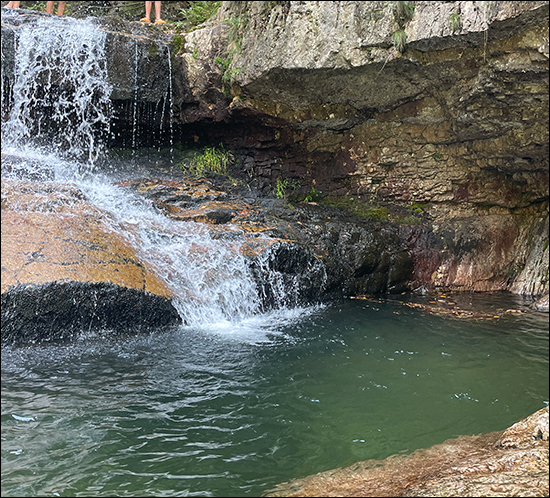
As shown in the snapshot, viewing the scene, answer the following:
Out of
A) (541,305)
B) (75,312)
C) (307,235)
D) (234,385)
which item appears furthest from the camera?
(307,235)

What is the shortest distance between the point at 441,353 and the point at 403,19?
12.8 feet

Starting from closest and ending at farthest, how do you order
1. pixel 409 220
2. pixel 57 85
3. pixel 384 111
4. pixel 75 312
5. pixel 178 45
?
pixel 75 312, pixel 384 111, pixel 57 85, pixel 409 220, pixel 178 45

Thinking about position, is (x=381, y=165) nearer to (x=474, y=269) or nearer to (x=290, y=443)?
(x=474, y=269)

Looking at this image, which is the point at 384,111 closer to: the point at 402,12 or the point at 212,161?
the point at 402,12

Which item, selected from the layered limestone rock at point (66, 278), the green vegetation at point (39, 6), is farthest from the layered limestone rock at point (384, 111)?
the green vegetation at point (39, 6)

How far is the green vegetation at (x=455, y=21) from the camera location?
16.8ft

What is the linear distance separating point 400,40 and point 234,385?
4.43 m

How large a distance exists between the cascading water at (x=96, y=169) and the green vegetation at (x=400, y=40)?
10.4 feet

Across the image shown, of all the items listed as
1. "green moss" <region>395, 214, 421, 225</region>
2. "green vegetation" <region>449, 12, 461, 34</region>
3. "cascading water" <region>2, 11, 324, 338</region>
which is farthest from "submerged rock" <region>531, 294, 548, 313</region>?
"green vegetation" <region>449, 12, 461, 34</region>

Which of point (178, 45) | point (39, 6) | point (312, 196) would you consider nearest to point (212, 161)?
point (312, 196)

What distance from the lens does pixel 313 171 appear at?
29.8 feet

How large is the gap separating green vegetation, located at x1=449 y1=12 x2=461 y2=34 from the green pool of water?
3.42 metres

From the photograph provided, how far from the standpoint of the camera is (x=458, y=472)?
2.56 meters

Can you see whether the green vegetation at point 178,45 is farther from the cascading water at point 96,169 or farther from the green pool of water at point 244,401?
the green pool of water at point 244,401
